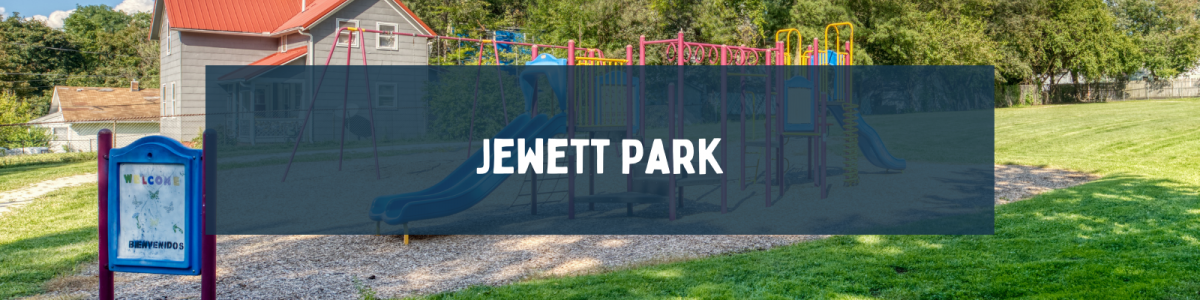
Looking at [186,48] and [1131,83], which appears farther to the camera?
[1131,83]

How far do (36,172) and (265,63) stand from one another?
9188mm

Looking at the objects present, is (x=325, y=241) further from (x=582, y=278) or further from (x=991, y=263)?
(x=991, y=263)

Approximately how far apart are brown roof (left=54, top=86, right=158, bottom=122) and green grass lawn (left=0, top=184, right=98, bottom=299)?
29.0 m

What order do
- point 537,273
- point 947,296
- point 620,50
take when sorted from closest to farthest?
point 947,296 → point 537,273 → point 620,50

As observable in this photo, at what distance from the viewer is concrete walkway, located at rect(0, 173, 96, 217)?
35.1 ft

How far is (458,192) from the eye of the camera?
824 cm

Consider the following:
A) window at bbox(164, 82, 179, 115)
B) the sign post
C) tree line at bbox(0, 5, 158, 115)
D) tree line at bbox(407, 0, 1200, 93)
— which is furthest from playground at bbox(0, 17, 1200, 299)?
tree line at bbox(0, 5, 158, 115)

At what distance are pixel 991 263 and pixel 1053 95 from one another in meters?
49.0

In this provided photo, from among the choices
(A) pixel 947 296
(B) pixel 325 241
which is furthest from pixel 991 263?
(B) pixel 325 241

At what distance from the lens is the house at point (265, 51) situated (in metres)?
23.6

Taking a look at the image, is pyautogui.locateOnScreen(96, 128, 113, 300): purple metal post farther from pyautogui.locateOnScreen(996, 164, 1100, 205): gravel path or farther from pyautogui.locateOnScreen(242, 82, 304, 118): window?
pyautogui.locateOnScreen(242, 82, 304, 118): window

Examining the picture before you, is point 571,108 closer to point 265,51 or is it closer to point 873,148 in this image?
point 873,148

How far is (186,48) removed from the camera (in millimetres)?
23859

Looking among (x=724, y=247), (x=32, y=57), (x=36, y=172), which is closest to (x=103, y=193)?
(x=724, y=247)
